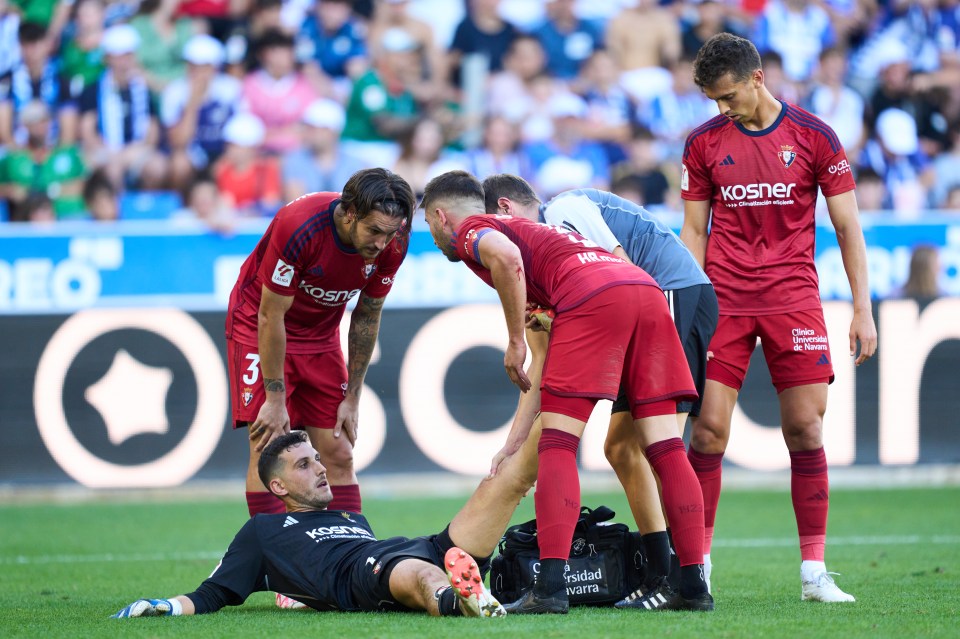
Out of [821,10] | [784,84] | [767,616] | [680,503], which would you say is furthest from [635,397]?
[821,10]

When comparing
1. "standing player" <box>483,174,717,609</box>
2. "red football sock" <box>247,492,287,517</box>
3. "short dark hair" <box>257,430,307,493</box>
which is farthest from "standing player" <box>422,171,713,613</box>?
"red football sock" <box>247,492,287,517</box>

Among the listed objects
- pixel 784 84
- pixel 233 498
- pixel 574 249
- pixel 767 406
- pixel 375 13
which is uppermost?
pixel 375 13

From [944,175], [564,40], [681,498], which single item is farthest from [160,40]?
[681,498]

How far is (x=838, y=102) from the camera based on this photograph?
543 inches

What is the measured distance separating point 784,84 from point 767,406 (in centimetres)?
442

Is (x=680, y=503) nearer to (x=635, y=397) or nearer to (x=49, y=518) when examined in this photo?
(x=635, y=397)

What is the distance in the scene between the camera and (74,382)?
10.6 meters

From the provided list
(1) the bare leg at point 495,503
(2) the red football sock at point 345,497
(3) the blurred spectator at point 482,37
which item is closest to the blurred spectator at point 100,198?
(3) the blurred spectator at point 482,37

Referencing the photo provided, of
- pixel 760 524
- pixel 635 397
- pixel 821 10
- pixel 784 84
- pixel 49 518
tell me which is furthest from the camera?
pixel 821 10

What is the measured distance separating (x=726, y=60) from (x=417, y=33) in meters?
9.21

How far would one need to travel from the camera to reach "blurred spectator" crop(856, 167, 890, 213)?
12852 millimetres

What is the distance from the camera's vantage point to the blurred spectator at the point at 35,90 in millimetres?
13078

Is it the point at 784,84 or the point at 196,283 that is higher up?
the point at 784,84

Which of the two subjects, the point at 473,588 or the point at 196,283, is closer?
the point at 473,588
